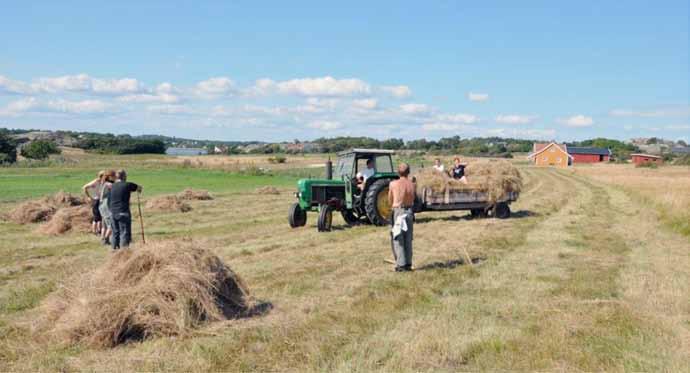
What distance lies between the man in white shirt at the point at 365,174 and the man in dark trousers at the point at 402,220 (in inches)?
213

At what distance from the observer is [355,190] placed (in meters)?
15.1

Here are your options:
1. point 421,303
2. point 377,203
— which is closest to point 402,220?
point 421,303

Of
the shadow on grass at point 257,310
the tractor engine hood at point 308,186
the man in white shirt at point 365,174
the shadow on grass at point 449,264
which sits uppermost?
the man in white shirt at point 365,174

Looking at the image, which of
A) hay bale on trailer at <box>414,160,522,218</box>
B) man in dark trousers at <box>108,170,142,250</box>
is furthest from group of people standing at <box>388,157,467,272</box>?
hay bale on trailer at <box>414,160,522,218</box>

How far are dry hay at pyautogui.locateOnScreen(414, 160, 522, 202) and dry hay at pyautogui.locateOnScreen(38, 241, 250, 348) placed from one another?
9701mm

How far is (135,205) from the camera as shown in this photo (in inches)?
867

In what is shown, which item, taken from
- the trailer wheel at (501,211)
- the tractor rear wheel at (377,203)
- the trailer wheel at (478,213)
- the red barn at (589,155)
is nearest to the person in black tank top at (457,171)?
the trailer wheel at (478,213)

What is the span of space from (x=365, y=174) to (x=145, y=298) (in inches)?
369

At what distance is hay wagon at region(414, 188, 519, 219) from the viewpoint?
1599 centimetres

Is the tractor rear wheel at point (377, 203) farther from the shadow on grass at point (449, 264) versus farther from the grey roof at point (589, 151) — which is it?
the grey roof at point (589, 151)

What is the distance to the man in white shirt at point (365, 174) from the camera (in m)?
15.1

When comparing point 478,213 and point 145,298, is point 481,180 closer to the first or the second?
point 478,213

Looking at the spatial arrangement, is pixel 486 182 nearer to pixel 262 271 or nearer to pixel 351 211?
pixel 351 211

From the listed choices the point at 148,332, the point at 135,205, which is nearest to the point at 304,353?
the point at 148,332
